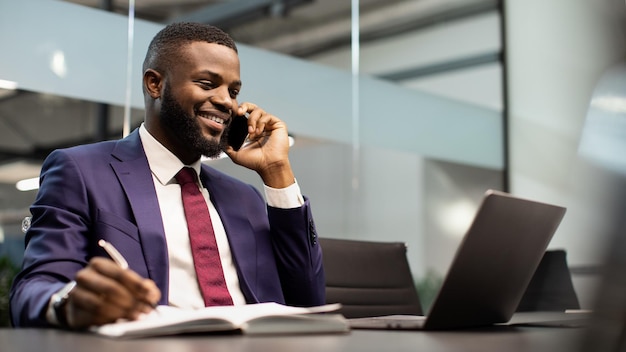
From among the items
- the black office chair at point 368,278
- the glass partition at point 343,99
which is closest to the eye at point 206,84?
the black office chair at point 368,278

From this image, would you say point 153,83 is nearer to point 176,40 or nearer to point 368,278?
point 176,40

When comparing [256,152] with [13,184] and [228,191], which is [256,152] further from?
[13,184]

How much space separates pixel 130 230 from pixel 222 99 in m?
0.48

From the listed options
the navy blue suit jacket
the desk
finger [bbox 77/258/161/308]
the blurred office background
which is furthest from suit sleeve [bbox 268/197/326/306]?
the blurred office background

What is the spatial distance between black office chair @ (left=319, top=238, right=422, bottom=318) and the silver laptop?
1058 mm

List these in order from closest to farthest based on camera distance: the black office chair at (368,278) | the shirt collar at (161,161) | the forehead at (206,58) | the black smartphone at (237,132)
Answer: the shirt collar at (161,161) → the forehead at (206,58) → the black smartphone at (237,132) → the black office chair at (368,278)

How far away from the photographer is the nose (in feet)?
6.18

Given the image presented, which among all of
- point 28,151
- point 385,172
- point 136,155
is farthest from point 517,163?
point 136,155

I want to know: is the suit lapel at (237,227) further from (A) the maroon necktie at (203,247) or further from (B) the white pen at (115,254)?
(B) the white pen at (115,254)

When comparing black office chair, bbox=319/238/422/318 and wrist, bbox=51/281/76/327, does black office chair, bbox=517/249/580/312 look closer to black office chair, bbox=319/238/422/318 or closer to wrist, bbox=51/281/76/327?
black office chair, bbox=319/238/422/318

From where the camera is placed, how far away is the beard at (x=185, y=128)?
184 centimetres

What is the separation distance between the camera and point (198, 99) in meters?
1.86

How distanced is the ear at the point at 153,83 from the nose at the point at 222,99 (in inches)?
6.2

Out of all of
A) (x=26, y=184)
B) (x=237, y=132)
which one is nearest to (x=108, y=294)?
(x=237, y=132)
